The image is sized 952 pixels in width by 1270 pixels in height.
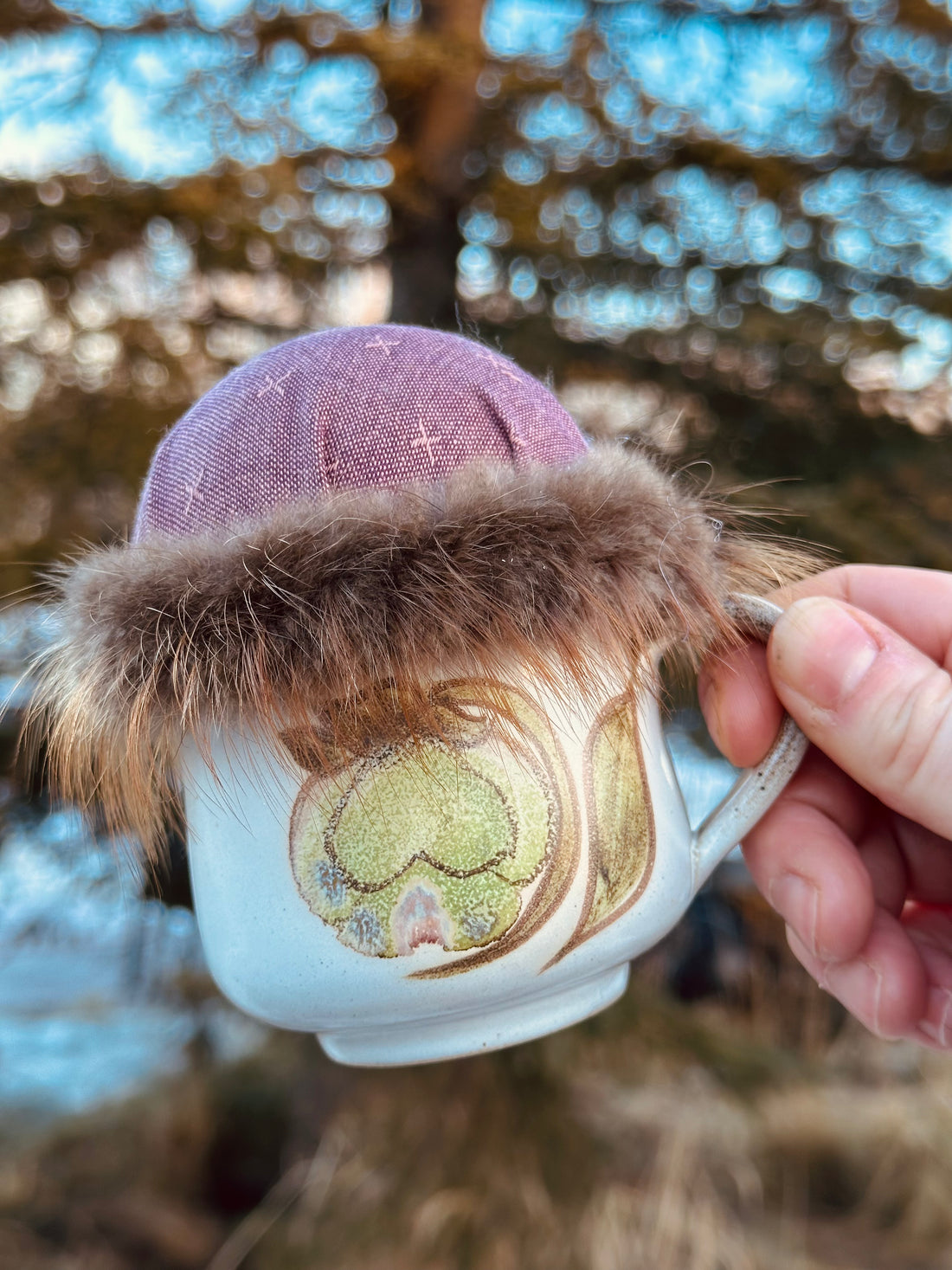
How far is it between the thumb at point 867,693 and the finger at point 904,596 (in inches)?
6.6

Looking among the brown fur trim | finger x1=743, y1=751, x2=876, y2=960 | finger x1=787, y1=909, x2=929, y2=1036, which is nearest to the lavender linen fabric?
the brown fur trim

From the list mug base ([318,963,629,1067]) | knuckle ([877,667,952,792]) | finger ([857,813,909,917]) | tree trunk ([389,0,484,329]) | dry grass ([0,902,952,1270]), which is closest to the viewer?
mug base ([318,963,629,1067])

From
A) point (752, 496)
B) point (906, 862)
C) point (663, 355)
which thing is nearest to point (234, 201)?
point (663, 355)

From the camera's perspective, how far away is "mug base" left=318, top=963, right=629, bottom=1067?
67 centimetres

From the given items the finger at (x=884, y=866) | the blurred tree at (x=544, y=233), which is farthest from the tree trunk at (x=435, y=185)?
the finger at (x=884, y=866)

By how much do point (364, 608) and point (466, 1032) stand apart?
1.23 ft

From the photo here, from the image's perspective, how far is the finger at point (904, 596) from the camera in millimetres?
961

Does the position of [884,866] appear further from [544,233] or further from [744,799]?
[544,233]

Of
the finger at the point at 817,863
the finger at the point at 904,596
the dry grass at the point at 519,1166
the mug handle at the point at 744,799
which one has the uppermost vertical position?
the finger at the point at 904,596

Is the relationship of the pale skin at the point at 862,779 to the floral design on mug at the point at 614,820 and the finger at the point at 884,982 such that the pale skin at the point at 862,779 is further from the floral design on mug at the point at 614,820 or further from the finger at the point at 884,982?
the floral design on mug at the point at 614,820

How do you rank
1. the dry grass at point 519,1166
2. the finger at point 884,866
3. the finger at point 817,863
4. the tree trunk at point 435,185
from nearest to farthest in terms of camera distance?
the finger at point 817,863 → the finger at point 884,866 → the tree trunk at point 435,185 → the dry grass at point 519,1166

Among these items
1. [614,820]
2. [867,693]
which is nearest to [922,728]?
[867,693]

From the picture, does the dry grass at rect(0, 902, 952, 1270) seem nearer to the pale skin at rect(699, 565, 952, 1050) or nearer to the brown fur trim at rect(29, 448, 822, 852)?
the pale skin at rect(699, 565, 952, 1050)

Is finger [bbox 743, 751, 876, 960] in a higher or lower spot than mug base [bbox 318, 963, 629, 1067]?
lower
